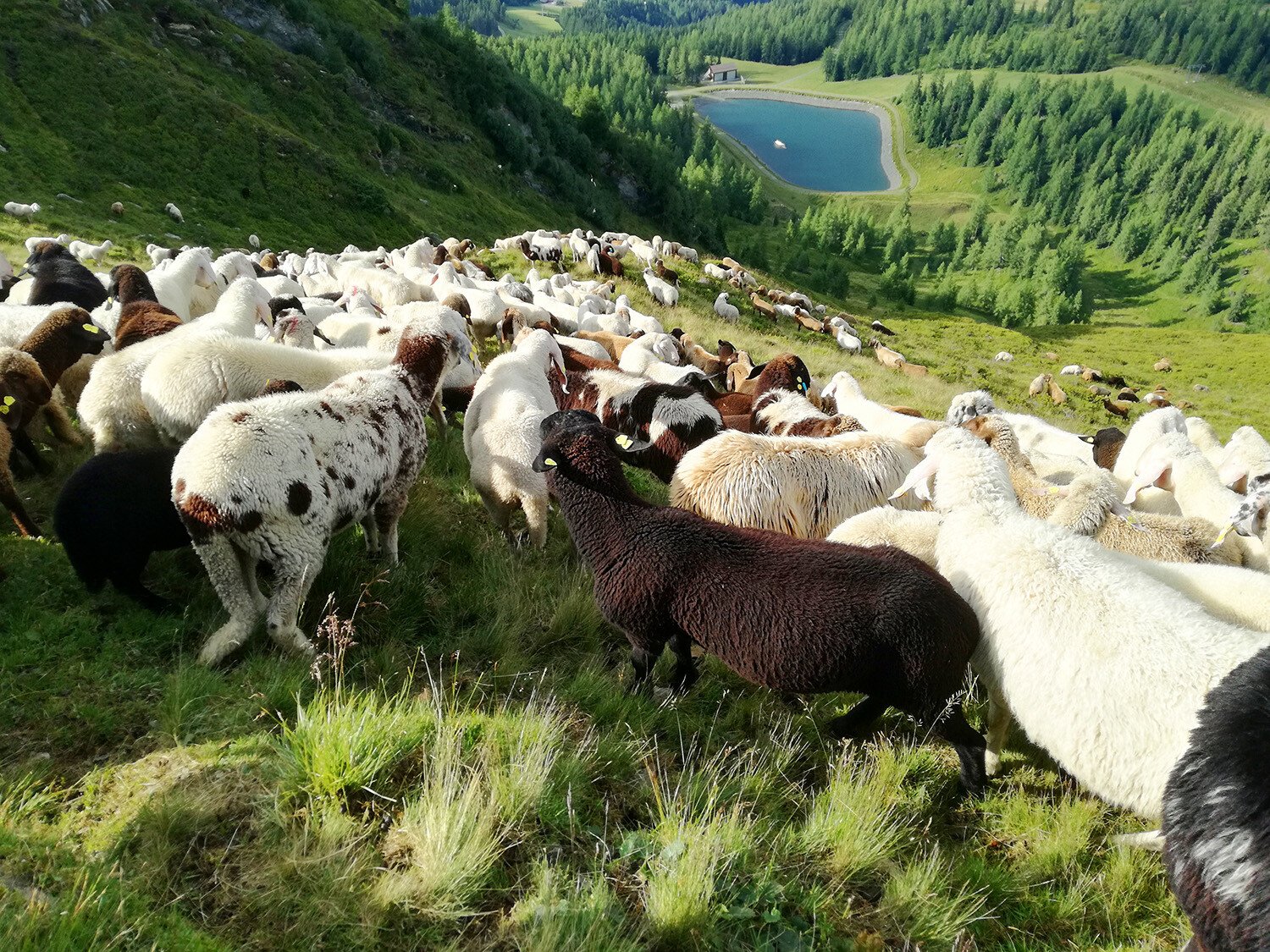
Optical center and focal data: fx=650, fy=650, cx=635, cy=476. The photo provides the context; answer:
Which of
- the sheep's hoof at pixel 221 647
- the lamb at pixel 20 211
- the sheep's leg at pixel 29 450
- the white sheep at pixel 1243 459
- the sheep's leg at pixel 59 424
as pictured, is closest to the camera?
the sheep's hoof at pixel 221 647

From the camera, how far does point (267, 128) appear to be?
3359cm

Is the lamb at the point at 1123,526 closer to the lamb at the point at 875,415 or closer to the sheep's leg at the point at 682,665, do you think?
the lamb at the point at 875,415

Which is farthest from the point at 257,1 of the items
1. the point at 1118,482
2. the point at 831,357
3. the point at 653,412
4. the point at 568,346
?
the point at 1118,482

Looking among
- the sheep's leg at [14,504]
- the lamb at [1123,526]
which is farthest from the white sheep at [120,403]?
the lamb at [1123,526]

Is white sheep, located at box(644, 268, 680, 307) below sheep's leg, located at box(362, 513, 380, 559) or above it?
below

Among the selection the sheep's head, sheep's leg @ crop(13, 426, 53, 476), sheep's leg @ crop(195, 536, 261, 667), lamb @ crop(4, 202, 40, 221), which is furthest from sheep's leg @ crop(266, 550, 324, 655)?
lamb @ crop(4, 202, 40, 221)

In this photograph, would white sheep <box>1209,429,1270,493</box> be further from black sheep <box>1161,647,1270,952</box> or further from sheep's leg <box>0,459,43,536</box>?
sheep's leg <box>0,459,43,536</box>

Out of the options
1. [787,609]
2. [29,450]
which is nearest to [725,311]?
[29,450]

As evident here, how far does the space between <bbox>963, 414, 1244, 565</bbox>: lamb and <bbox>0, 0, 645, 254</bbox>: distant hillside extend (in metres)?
24.8

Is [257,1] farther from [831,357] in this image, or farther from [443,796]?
[443,796]

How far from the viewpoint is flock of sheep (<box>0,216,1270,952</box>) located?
340cm

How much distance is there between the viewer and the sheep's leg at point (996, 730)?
4.29 m

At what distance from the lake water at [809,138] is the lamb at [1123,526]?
484ft

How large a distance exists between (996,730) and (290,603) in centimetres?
475
